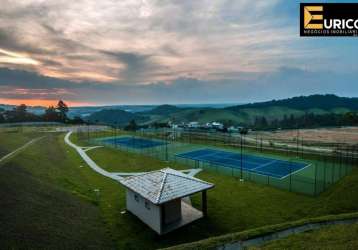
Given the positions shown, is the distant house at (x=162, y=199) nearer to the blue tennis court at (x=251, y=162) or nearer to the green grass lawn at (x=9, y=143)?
the blue tennis court at (x=251, y=162)

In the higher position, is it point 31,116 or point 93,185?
point 31,116

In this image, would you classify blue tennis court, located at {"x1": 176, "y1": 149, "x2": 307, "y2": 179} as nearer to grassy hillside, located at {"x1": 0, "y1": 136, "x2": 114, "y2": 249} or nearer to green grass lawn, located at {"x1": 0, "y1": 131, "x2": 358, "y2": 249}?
green grass lawn, located at {"x1": 0, "y1": 131, "x2": 358, "y2": 249}

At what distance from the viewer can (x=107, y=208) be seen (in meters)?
18.9

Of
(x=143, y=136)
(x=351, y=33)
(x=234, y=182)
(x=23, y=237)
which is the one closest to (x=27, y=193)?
(x=23, y=237)

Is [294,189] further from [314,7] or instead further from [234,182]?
[314,7]

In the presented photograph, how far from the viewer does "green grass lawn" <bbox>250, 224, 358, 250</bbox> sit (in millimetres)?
11008

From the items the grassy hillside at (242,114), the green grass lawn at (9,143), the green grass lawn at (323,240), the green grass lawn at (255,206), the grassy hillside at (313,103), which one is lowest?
the green grass lawn at (255,206)

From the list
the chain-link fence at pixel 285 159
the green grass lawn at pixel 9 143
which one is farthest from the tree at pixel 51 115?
the green grass lawn at pixel 9 143

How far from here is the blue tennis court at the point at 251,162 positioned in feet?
102

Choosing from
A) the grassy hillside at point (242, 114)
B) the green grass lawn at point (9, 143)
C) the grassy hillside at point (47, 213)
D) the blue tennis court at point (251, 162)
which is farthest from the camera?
the grassy hillside at point (242, 114)

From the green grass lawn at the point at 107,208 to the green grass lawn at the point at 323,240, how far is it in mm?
3735

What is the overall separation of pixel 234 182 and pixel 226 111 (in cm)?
14334

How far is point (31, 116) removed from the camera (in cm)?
10575

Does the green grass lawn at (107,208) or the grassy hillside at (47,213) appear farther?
the green grass lawn at (107,208)
